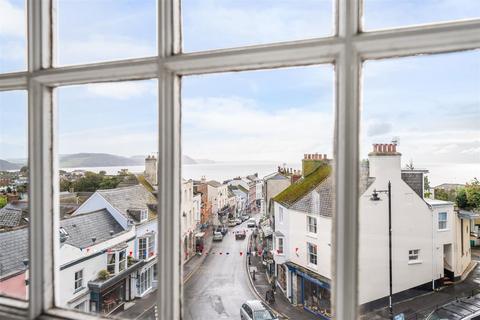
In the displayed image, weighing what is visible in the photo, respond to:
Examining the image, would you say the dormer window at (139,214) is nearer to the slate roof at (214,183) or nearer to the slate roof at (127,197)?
the slate roof at (127,197)

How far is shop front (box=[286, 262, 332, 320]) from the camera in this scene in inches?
30.6

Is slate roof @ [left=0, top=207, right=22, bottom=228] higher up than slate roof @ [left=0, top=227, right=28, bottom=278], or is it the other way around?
slate roof @ [left=0, top=207, right=22, bottom=228]

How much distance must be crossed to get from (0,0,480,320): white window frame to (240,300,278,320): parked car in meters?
0.17

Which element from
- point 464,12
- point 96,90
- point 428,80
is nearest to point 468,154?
point 428,80

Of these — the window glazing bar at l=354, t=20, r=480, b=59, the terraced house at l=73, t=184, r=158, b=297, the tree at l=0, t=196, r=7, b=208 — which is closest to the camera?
the window glazing bar at l=354, t=20, r=480, b=59

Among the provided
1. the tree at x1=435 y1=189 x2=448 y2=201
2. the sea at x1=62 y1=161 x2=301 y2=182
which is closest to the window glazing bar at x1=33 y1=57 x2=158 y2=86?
the sea at x1=62 y1=161 x2=301 y2=182

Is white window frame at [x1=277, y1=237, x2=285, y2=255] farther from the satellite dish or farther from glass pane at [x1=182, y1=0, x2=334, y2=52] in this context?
glass pane at [x1=182, y1=0, x2=334, y2=52]

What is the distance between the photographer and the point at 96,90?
1.03 m

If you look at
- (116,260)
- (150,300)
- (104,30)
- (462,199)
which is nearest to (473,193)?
(462,199)

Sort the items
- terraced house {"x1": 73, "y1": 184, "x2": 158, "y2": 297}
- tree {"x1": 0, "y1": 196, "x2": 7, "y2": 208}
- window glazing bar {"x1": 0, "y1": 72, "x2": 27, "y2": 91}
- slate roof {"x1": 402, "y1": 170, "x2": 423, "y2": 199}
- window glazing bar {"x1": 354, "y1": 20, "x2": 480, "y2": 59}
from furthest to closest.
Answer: tree {"x1": 0, "y1": 196, "x2": 7, "y2": 208}, window glazing bar {"x1": 0, "y1": 72, "x2": 27, "y2": 91}, terraced house {"x1": 73, "y1": 184, "x2": 158, "y2": 297}, slate roof {"x1": 402, "y1": 170, "x2": 423, "y2": 199}, window glazing bar {"x1": 354, "y1": 20, "x2": 480, "y2": 59}

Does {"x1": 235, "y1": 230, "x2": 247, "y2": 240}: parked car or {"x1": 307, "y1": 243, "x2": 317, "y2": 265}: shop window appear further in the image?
{"x1": 235, "y1": 230, "x2": 247, "y2": 240}: parked car

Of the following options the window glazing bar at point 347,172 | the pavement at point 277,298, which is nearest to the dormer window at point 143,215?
the pavement at point 277,298

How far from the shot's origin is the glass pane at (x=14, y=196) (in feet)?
3.72

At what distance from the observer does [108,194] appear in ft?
3.48
